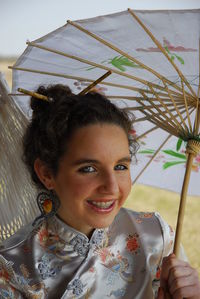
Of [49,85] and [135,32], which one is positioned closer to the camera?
[135,32]

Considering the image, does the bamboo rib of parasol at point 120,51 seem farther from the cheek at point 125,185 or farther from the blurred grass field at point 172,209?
the blurred grass field at point 172,209

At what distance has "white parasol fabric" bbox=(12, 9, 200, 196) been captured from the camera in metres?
1.45

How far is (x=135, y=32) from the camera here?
59.2 inches

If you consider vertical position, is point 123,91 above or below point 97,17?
below

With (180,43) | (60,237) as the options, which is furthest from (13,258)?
(180,43)

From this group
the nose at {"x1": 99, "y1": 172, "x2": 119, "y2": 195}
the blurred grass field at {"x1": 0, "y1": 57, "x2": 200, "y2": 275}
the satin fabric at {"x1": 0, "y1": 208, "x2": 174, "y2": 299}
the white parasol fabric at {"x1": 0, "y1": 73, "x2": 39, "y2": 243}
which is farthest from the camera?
the blurred grass field at {"x1": 0, "y1": 57, "x2": 200, "y2": 275}

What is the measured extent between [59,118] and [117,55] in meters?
0.32

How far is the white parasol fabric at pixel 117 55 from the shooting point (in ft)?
4.75

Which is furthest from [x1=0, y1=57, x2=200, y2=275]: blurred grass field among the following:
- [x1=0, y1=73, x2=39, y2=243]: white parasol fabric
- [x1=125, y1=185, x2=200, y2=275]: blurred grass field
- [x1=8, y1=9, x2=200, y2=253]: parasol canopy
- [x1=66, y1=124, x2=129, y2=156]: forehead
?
[x1=66, y1=124, x2=129, y2=156]: forehead

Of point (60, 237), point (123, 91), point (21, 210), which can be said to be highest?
point (123, 91)

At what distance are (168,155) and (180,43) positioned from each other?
752mm

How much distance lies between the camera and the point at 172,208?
191 inches

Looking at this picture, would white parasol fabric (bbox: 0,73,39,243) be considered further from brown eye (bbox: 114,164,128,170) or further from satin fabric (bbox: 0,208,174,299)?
brown eye (bbox: 114,164,128,170)

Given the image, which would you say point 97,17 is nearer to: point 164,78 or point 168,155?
point 164,78
